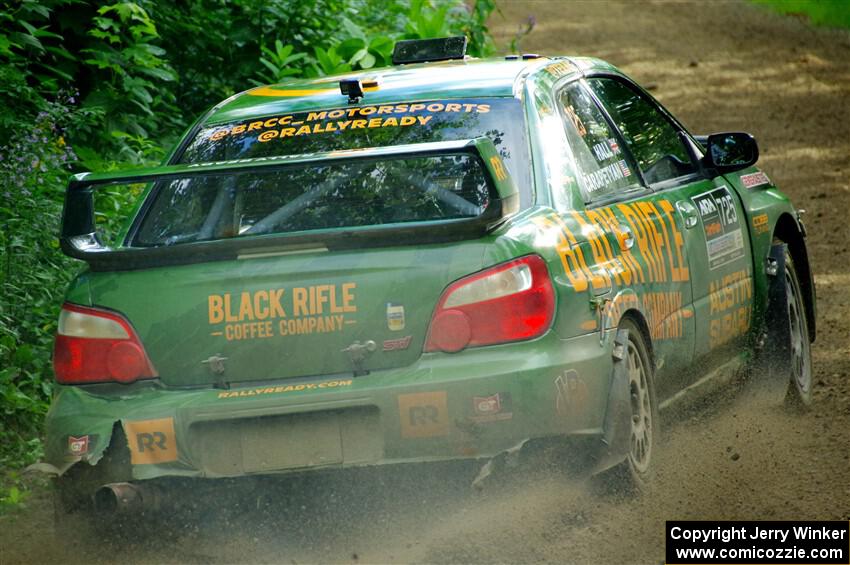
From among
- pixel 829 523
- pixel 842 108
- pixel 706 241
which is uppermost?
pixel 706 241

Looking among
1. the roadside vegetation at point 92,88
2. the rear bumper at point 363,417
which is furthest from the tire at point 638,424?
the roadside vegetation at point 92,88

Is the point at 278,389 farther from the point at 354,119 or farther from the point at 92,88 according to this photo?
the point at 92,88

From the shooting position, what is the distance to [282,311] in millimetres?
4625

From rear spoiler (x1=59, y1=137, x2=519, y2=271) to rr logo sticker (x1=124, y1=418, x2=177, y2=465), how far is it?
0.54 m

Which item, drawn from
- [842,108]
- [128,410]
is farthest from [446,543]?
[842,108]

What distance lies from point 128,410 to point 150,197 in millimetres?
1071

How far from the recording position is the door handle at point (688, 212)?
6.03 metres

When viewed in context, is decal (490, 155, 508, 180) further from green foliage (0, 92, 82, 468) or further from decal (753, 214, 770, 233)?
green foliage (0, 92, 82, 468)

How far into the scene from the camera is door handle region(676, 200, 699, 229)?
6.03 metres

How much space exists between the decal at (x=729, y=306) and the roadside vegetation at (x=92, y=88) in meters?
2.97

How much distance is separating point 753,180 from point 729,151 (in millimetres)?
513

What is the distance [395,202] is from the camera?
5.03m

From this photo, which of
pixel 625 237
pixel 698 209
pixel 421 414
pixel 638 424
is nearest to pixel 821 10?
pixel 698 209

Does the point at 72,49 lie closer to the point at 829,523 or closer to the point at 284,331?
the point at 284,331
